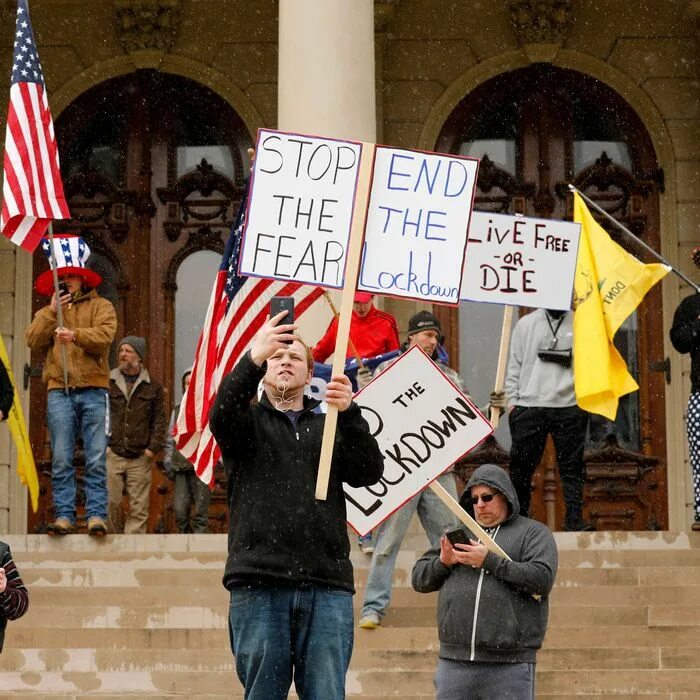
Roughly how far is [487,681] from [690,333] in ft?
15.9

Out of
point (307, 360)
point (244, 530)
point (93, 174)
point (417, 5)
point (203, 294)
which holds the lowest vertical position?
point (244, 530)

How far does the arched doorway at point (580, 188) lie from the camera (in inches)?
635

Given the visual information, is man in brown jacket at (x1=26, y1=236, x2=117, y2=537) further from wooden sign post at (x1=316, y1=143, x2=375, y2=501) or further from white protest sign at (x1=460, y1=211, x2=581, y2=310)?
wooden sign post at (x1=316, y1=143, x2=375, y2=501)

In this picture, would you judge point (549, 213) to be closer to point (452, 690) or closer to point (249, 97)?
point (249, 97)

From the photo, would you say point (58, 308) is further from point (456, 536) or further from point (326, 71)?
point (456, 536)

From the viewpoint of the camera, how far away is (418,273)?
774 centimetres

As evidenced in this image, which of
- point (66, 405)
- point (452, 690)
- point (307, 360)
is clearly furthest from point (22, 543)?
point (307, 360)

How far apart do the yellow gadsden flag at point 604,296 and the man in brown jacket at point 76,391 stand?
3063 mm

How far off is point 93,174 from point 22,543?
5788mm

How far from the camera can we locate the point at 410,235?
7723 millimetres

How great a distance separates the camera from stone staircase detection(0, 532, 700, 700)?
966 cm

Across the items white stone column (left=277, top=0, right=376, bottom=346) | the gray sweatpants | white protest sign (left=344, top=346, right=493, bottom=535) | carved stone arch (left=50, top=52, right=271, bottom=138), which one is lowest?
the gray sweatpants

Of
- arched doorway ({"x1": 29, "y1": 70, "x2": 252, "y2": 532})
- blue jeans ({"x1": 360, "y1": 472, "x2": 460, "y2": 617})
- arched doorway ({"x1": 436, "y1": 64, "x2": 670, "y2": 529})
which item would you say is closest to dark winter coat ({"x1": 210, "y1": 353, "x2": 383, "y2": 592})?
blue jeans ({"x1": 360, "y1": 472, "x2": 460, "y2": 617})

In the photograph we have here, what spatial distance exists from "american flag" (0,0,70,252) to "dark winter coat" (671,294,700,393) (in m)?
3.97
